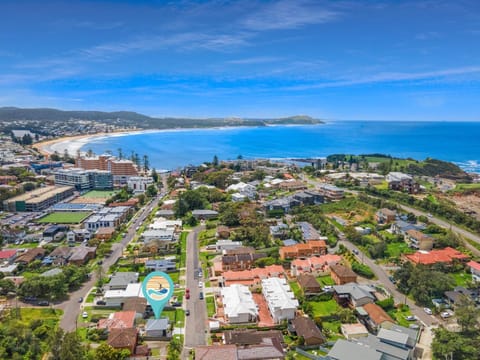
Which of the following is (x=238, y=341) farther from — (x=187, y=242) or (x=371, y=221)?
(x=371, y=221)

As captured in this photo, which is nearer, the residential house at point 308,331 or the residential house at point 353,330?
the residential house at point 308,331

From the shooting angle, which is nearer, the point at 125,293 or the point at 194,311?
the point at 194,311

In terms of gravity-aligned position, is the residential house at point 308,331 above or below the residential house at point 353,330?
above

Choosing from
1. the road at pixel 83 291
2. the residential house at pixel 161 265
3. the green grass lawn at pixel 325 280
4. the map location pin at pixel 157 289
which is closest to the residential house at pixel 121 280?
→ the road at pixel 83 291

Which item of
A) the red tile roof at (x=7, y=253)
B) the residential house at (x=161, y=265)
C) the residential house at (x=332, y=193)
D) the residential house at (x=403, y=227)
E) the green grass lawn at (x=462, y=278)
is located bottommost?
the green grass lawn at (x=462, y=278)

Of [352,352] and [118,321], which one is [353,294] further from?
[118,321]

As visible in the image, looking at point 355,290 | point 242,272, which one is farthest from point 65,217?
point 355,290

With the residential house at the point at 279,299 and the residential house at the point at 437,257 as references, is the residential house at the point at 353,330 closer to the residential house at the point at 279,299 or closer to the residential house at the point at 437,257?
the residential house at the point at 279,299
